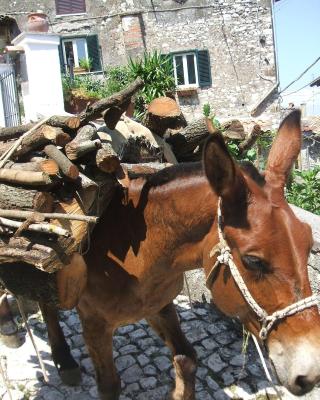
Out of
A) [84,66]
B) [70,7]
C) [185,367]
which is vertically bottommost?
[185,367]

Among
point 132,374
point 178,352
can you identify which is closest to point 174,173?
point 178,352

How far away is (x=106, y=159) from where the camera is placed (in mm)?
2740

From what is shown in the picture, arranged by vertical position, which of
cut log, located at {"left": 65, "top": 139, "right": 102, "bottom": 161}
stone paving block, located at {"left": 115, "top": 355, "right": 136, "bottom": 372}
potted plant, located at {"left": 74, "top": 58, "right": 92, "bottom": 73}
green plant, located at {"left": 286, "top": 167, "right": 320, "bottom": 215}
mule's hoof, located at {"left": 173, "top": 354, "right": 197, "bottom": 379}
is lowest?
stone paving block, located at {"left": 115, "top": 355, "right": 136, "bottom": 372}

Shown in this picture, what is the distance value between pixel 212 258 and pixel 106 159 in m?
0.84

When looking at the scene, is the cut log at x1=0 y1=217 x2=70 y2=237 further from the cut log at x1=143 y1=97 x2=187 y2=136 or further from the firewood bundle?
the cut log at x1=143 y1=97 x2=187 y2=136

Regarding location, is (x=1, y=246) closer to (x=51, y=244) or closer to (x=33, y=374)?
(x=51, y=244)

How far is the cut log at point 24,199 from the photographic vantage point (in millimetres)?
2551

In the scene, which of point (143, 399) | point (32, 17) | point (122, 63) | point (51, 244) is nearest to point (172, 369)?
point (143, 399)

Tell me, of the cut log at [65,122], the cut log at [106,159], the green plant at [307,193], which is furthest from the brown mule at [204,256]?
the green plant at [307,193]

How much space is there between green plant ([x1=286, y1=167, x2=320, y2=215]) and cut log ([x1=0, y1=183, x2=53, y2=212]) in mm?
4510

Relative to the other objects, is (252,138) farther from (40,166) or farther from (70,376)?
(70,376)

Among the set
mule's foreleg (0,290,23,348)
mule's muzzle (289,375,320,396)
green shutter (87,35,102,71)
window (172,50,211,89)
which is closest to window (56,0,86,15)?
green shutter (87,35,102,71)

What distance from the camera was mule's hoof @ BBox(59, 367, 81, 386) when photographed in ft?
13.7

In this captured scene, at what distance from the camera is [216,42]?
21688 millimetres
